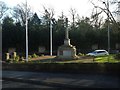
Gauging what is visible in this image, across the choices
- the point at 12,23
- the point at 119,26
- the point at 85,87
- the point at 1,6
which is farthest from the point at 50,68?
the point at 1,6

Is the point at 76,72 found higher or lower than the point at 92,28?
lower

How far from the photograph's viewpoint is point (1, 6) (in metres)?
85.3

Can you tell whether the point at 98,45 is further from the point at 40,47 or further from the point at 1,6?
the point at 1,6

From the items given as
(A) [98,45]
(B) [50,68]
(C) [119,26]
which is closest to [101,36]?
(A) [98,45]

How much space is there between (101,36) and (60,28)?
11.1 metres

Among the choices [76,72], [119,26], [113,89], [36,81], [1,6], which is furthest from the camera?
[1,6]

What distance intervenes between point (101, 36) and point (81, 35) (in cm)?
503

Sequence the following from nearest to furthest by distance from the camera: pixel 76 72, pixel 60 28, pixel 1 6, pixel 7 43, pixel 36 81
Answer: pixel 36 81
pixel 76 72
pixel 7 43
pixel 60 28
pixel 1 6

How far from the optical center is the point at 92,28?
257 ft

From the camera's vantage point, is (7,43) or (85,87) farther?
(7,43)

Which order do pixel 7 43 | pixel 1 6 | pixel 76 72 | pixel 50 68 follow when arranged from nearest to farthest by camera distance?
1. pixel 76 72
2. pixel 50 68
3. pixel 7 43
4. pixel 1 6

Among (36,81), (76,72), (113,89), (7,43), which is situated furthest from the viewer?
(7,43)

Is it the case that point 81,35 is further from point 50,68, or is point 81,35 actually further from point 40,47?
point 50,68

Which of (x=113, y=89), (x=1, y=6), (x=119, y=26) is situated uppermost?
(x=1, y=6)
